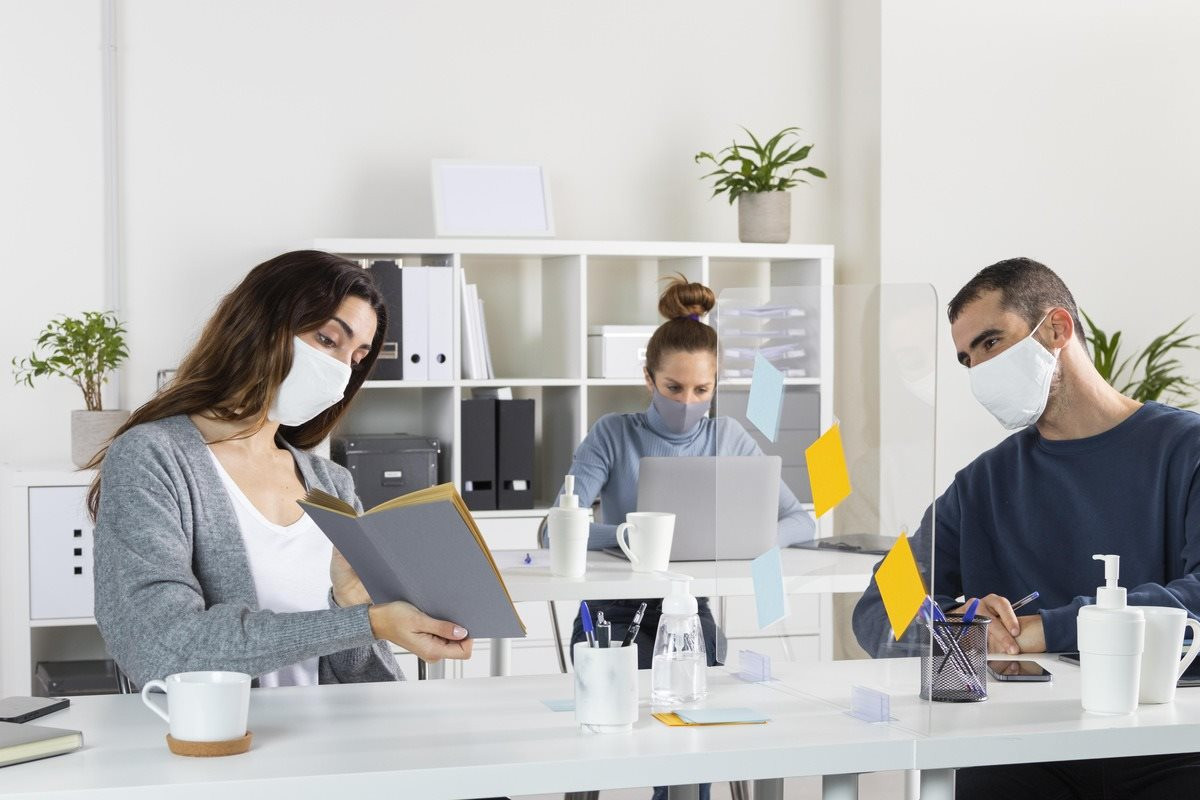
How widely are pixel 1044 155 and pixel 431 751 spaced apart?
385 centimetres

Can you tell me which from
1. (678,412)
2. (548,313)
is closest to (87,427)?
(548,313)

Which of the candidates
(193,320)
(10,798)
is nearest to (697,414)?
(193,320)

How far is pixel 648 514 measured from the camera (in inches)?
117

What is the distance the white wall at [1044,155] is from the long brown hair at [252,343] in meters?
2.82

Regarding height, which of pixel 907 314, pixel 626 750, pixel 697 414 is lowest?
pixel 626 750

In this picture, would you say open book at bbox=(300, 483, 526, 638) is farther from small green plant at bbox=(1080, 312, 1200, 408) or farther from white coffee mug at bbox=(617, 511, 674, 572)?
small green plant at bbox=(1080, 312, 1200, 408)

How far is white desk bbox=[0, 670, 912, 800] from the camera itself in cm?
138

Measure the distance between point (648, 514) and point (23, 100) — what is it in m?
2.52

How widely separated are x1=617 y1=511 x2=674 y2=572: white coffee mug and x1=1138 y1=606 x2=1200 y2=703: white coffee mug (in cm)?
135

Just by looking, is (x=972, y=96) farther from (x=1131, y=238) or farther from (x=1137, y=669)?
(x=1137, y=669)

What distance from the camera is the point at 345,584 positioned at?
205cm

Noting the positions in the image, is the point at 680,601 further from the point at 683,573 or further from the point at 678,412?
the point at 678,412

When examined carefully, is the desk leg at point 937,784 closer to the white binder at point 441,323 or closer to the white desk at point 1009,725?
the white desk at point 1009,725

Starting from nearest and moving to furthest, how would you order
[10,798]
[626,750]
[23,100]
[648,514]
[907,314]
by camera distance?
[10,798] → [626,750] → [907,314] → [648,514] → [23,100]
